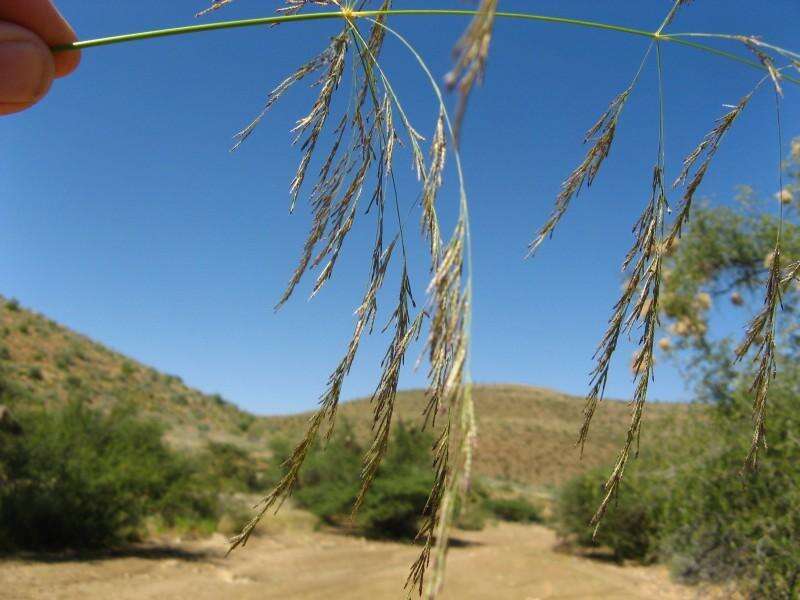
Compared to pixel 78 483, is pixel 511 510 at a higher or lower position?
lower

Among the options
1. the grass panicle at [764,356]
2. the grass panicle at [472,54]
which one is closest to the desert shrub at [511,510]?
the grass panicle at [764,356]

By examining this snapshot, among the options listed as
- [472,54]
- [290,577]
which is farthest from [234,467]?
[472,54]

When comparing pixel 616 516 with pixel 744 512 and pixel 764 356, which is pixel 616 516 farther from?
pixel 764 356

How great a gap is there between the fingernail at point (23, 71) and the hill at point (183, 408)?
32.6 feet

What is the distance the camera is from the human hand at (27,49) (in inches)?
43.3

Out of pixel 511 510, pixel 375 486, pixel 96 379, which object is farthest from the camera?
pixel 96 379

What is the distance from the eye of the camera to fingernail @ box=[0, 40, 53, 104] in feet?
3.60

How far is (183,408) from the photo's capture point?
30984mm

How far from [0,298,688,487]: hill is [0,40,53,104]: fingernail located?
391 inches

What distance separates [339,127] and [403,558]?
503 inches

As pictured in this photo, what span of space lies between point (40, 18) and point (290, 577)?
10.7m

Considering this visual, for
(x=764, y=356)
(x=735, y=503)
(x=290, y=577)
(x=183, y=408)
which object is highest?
(x=183, y=408)

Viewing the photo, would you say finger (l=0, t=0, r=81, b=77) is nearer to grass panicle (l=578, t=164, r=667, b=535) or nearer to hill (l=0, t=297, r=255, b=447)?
grass panicle (l=578, t=164, r=667, b=535)

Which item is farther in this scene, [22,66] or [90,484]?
[90,484]
